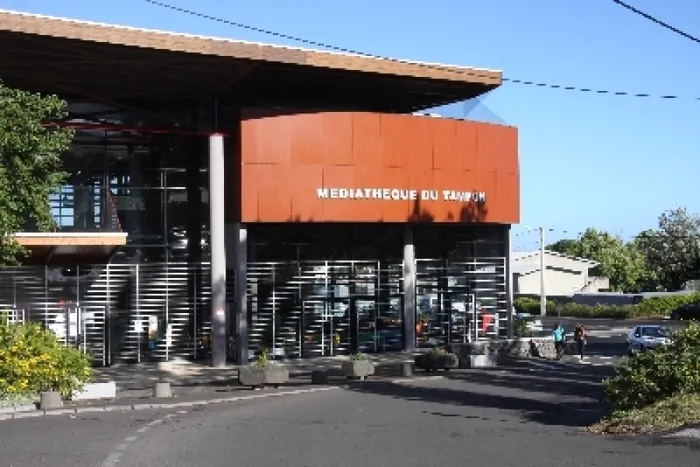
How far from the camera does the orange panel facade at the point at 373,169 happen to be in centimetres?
3353

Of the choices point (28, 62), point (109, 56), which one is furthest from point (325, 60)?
point (28, 62)

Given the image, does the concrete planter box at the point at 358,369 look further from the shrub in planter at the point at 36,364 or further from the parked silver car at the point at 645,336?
the parked silver car at the point at 645,336

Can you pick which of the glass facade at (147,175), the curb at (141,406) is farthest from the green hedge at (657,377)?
the glass facade at (147,175)

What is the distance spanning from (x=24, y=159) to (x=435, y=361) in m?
14.9

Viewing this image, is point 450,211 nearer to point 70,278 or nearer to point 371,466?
point 70,278

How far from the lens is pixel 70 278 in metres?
32.9

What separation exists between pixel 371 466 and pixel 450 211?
25.3 meters

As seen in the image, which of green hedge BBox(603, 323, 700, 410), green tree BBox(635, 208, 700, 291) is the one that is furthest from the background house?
green hedge BBox(603, 323, 700, 410)

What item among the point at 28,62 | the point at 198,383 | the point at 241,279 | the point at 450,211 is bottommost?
the point at 198,383

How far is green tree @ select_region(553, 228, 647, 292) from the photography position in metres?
106

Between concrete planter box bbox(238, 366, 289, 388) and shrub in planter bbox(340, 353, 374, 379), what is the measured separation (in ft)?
8.27

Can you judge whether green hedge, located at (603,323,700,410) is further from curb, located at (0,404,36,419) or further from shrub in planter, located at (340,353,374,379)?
shrub in planter, located at (340,353,374,379)

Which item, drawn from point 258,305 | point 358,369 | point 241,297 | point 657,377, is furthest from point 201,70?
point 657,377

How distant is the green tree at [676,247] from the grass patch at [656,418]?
206 ft
